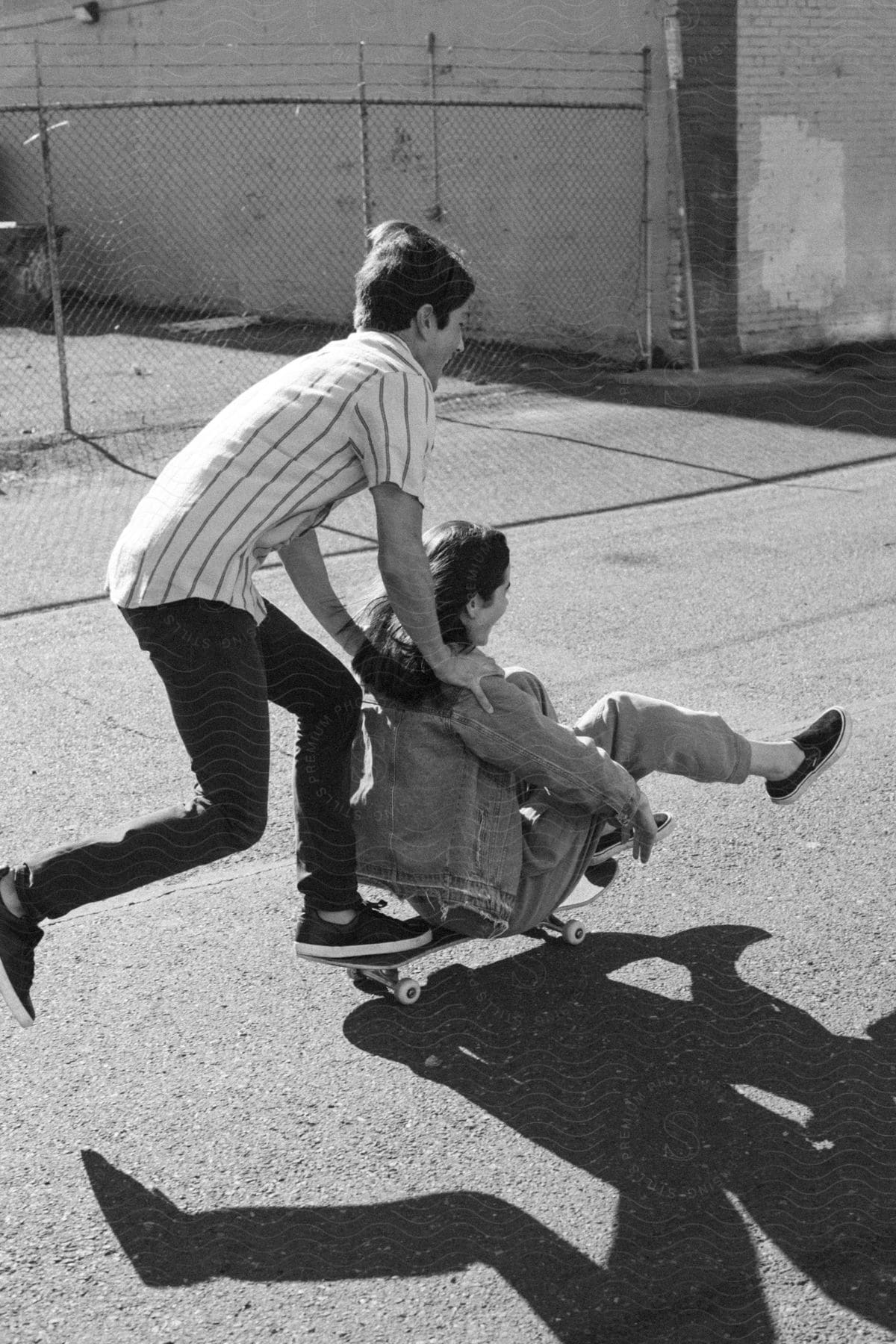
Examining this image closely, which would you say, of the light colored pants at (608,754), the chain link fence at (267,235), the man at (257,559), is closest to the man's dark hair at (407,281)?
the man at (257,559)

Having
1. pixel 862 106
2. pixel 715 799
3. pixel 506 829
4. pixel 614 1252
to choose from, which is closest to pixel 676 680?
pixel 715 799

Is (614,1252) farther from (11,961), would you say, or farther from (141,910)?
(141,910)

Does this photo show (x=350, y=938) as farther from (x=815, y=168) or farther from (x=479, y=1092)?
(x=815, y=168)

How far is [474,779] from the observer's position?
11.0 ft

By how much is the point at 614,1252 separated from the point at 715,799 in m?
2.17

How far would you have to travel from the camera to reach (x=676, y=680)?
5.66m

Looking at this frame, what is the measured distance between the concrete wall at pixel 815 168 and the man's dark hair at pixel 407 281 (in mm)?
11914

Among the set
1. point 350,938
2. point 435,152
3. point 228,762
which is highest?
point 435,152

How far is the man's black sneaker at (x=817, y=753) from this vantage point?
12.8 ft

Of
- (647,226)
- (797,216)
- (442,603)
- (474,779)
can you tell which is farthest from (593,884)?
(797,216)

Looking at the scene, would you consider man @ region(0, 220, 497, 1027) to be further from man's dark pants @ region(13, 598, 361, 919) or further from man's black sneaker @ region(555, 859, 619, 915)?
man's black sneaker @ region(555, 859, 619, 915)

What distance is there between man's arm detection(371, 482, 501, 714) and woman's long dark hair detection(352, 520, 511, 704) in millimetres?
127

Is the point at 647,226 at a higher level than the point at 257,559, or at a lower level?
lower

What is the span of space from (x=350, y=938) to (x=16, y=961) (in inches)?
28.1
